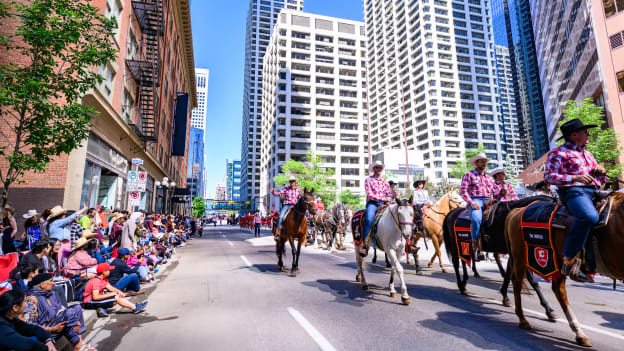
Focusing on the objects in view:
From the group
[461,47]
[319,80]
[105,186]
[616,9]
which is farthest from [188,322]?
[461,47]

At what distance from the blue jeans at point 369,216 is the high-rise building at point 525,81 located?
5625 inches

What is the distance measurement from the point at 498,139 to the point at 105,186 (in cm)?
9540

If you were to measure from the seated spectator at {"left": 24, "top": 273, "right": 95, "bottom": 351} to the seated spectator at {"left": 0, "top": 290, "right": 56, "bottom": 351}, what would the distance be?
0.68 m

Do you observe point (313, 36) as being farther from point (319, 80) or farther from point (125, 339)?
point (125, 339)

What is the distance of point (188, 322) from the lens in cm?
534

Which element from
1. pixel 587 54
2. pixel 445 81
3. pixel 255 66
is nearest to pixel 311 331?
pixel 587 54

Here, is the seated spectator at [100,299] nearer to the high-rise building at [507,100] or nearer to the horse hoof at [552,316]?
the horse hoof at [552,316]

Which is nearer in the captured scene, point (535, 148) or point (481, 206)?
point (481, 206)

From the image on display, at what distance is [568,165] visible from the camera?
4.20 m

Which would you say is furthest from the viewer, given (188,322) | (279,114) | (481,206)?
(279,114)

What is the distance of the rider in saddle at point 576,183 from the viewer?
3891mm

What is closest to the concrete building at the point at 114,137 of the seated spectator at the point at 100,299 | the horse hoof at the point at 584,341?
the seated spectator at the point at 100,299

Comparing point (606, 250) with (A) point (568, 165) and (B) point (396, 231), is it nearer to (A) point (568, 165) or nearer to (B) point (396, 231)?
(A) point (568, 165)

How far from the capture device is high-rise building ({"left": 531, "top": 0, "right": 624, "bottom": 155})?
25.5m
